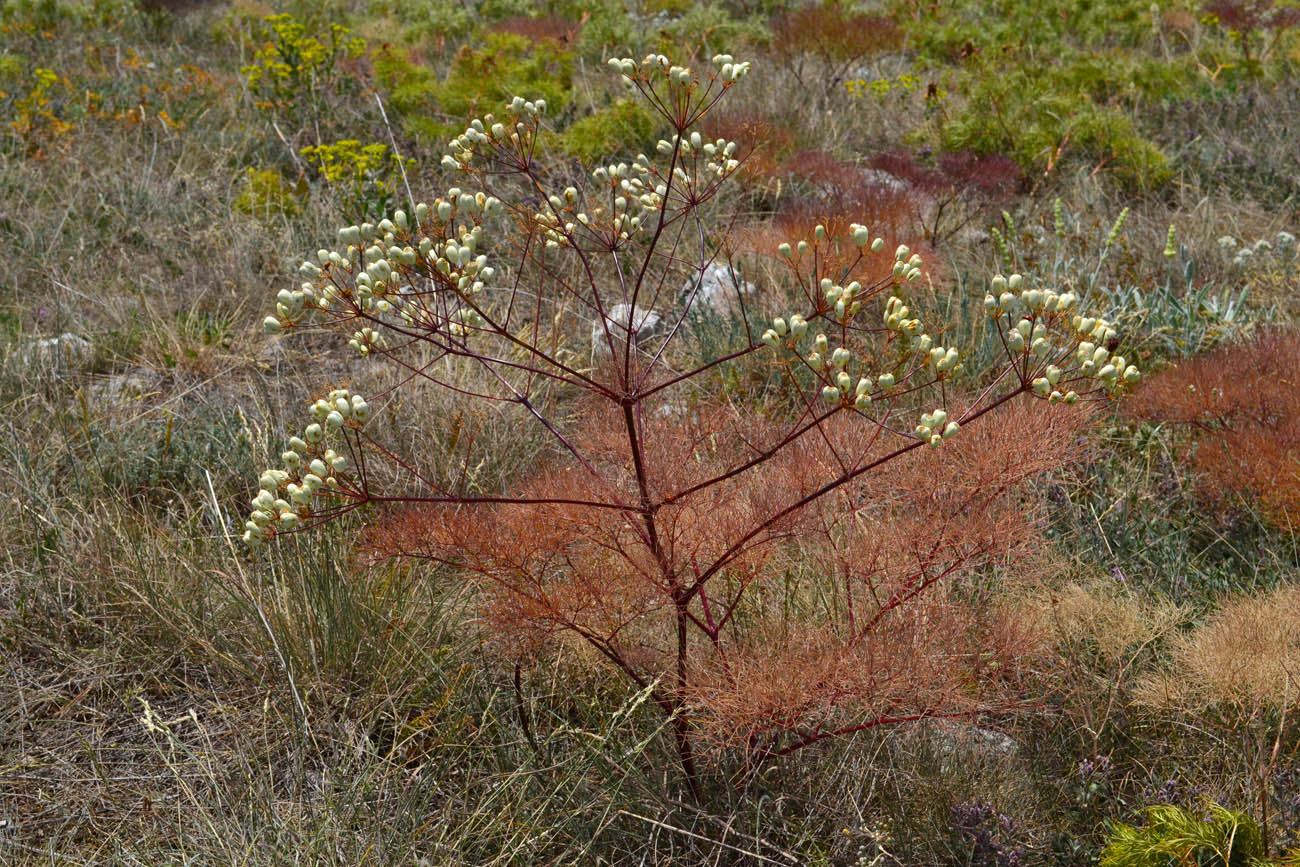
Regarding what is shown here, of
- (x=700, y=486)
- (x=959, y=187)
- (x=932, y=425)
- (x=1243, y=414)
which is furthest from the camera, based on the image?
(x=959, y=187)

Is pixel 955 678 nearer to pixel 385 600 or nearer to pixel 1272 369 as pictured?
pixel 385 600

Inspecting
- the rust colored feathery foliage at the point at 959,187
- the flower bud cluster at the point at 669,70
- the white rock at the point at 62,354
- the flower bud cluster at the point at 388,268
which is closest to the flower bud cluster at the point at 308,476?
the flower bud cluster at the point at 388,268

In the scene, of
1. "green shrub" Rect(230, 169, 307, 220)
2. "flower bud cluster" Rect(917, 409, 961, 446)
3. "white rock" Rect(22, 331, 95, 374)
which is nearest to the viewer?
"flower bud cluster" Rect(917, 409, 961, 446)

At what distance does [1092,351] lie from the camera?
60.7 inches

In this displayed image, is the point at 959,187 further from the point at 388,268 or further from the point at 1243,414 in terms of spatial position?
the point at 388,268

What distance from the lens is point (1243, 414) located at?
3.18m

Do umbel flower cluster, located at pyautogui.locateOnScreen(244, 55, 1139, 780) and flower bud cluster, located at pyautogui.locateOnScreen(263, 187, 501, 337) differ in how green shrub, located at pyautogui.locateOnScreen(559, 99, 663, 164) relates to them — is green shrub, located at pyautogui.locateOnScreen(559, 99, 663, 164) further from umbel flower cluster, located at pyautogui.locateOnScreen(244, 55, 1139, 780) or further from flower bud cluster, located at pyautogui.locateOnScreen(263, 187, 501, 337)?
flower bud cluster, located at pyautogui.locateOnScreen(263, 187, 501, 337)

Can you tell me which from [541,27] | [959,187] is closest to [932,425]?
[959,187]

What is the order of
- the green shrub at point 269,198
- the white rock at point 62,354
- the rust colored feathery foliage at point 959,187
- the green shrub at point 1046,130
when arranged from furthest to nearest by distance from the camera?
the green shrub at point 1046,130
the green shrub at point 269,198
the rust colored feathery foliage at point 959,187
the white rock at point 62,354

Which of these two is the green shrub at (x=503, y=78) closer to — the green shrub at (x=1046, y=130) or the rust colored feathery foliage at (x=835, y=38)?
the rust colored feathery foliage at (x=835, y=38)

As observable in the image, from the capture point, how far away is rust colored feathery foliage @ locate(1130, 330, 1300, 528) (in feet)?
9.44

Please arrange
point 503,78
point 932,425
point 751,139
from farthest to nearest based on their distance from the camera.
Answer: point 503,78
point 751,139
point 932,425

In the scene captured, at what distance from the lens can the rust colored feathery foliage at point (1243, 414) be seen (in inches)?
113

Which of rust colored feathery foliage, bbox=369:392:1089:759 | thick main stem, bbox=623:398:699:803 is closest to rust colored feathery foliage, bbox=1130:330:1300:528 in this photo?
rust colored feathery foliage, bbox=369:392:1089:759
